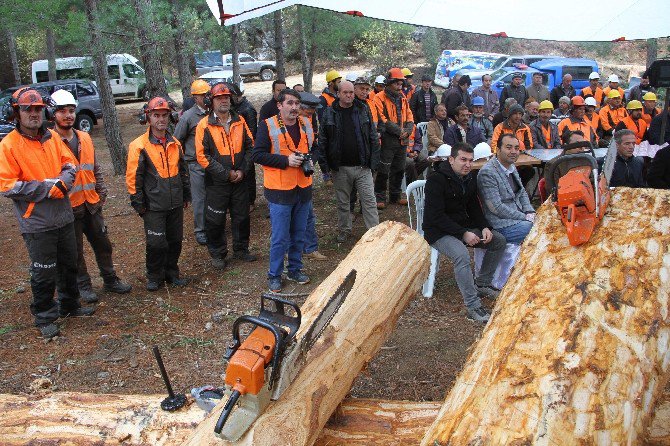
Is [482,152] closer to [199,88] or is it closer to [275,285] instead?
[275,285]

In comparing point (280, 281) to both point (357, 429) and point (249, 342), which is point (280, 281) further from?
point (249, 342)

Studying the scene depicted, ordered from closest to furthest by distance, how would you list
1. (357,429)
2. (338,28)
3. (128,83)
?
(357,429), (338,28), (128,83)

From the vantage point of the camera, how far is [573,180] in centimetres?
321

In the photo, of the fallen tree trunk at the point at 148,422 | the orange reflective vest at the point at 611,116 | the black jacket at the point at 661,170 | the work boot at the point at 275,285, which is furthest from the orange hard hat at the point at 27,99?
the orange reflective vest at the point at 611,116

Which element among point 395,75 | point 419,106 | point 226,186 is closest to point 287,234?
point 226,186

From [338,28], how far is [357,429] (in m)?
13.8

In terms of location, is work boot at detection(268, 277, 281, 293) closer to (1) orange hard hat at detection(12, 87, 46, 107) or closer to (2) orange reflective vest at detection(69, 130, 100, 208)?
(2) orange reflective vest at detection(69, 130, 100, 208)

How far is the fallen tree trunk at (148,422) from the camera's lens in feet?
9.24

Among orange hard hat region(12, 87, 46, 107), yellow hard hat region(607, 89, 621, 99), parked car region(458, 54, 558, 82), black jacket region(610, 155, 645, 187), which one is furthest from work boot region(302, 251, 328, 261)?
parked car region(458, 54, 558, 82)

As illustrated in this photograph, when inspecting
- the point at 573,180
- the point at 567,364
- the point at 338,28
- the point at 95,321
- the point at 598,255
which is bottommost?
the point at 95,321

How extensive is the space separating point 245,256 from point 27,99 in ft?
9.11

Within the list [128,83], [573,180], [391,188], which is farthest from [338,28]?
[573,180]

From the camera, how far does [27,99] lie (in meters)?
4.40

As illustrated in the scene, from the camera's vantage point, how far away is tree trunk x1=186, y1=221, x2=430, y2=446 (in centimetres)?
247
